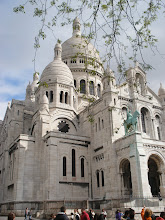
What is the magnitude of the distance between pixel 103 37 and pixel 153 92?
1245 inches

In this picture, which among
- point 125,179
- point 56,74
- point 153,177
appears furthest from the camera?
point 56,74

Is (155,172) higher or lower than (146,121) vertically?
lower

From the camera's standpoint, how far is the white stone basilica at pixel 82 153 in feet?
84.8

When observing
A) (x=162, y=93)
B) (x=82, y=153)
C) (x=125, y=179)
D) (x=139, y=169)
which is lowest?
(x=125, y=179)

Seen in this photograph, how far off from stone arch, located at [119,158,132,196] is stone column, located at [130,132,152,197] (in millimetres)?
2388

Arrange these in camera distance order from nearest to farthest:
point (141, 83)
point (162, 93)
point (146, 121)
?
1. point (146, 121)
2. point (141, 83)
3. point (162, 93)

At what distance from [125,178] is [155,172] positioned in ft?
14.2

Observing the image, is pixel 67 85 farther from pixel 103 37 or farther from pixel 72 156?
pixel 103 37

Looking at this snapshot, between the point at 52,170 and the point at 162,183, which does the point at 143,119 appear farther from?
the point at 52,170

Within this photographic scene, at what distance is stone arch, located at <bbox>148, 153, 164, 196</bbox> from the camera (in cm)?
2691

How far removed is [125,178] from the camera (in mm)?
27578

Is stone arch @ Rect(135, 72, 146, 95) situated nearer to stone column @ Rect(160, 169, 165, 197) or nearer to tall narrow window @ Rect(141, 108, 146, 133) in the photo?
tall narrow window @ Rect(141, 108, 146, 133)

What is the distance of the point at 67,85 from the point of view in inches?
1508

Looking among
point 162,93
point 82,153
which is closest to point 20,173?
point 82,153
